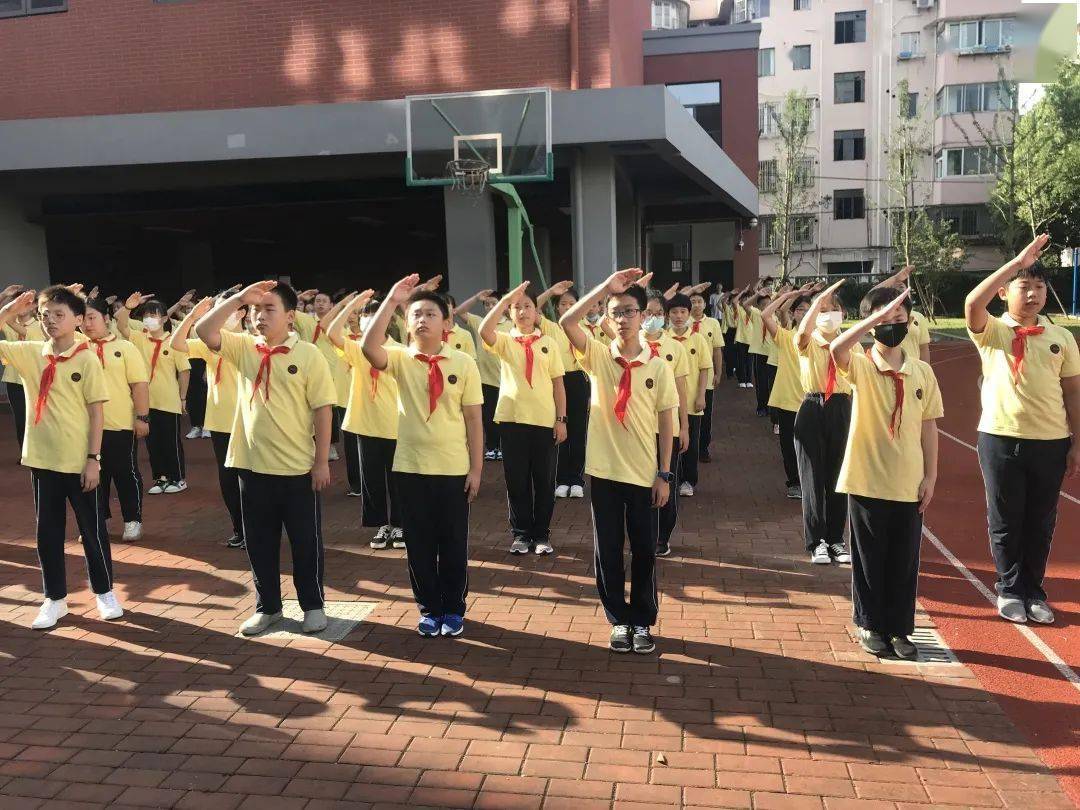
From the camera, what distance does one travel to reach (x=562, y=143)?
13.0 metres

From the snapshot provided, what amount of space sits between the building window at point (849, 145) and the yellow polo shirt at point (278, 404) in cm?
4711

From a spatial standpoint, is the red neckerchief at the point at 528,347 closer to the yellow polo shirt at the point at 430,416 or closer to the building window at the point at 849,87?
the yellow polo shirt at the point at 430,416

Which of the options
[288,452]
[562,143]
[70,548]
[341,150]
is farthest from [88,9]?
[288,452]

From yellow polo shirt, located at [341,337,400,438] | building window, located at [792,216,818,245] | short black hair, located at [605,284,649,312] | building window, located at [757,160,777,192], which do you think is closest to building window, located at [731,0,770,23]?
building window, located at [757,160,777,192]

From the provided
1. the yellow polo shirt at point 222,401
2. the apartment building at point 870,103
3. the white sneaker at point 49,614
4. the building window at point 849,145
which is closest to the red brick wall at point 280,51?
the yellow polo shirt at point 222,401

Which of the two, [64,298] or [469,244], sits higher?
[469,244]

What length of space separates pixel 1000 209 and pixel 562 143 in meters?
29.3

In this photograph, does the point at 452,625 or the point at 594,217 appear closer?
the point at 452,625

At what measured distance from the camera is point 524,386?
6.89m

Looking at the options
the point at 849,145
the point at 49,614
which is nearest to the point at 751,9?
the point at 849,145

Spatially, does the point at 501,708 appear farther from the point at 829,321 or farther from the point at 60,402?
the point at 60,402

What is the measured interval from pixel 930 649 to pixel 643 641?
153cm

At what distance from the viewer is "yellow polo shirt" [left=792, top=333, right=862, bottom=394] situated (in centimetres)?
618

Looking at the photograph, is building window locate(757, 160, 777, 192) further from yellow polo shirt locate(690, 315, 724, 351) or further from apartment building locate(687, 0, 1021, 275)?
yellow polo shirt locate(690, 315, 724, 351)
